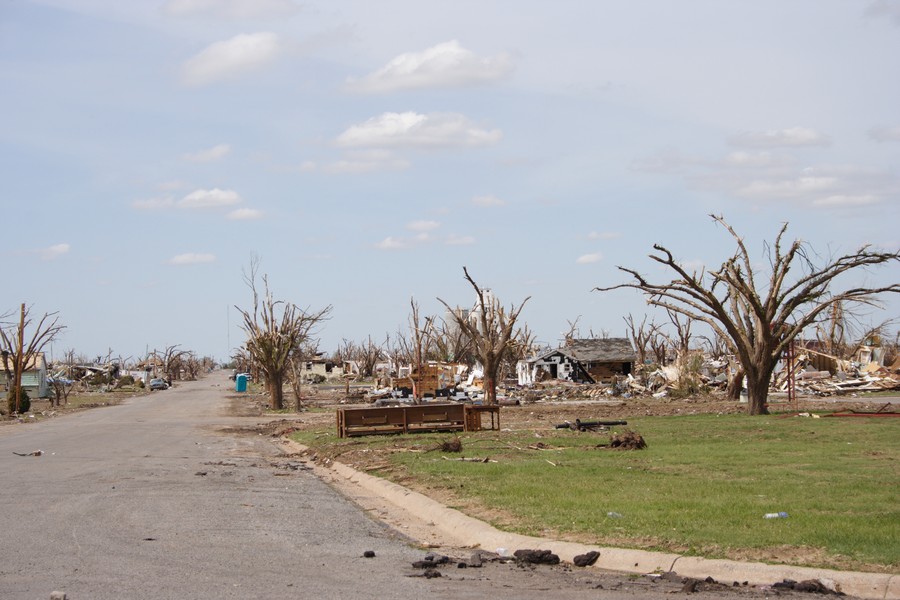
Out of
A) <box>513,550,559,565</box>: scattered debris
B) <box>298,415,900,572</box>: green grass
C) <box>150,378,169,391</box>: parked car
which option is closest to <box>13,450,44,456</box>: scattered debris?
<box>298,415,900,572</box>: green grass

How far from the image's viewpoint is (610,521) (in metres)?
11.6

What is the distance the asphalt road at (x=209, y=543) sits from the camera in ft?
28.1

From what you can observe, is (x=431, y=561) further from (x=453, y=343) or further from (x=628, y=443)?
(x=453, y=343)

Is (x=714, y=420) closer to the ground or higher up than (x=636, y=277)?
closer to the ground

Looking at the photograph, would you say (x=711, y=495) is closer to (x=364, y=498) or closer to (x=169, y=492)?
(x=364, y=498)

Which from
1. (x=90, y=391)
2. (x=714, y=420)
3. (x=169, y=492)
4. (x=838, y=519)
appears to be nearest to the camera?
(x=838, y=519)

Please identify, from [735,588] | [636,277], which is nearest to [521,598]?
[735,588]

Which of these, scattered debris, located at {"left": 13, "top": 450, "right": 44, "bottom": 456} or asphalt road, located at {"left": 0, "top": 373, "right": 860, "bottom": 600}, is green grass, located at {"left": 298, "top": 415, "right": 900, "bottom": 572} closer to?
asphalt road, located at {"left": 0, "top": 373, "right": 860, "bottom": 600}

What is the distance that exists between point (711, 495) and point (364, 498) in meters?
6.06

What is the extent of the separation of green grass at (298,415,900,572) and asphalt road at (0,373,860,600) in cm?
149

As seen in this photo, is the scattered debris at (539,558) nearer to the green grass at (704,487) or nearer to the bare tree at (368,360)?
the green grass at (704,487)

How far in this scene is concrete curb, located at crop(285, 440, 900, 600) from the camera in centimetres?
841

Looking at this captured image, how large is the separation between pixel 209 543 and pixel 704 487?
275 inches

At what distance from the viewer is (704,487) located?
45.3 feet
